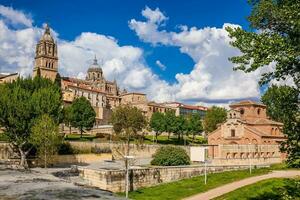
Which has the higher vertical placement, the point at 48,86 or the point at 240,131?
the point at 48,86

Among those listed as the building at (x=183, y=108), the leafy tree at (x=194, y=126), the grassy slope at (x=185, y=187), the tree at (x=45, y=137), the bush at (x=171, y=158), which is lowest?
the grassy slope at (x=185, y=187)

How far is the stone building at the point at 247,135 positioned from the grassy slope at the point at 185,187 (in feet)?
68.9

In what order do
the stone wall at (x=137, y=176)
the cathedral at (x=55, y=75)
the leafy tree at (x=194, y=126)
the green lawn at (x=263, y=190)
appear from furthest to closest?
the cathedral at (x=55, y=75) → the leafy tree at (x=194, y=126) → the stone wall at (x=137, y=176) → the green lawn at (x=263, y=190)

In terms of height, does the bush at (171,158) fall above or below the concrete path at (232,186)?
above

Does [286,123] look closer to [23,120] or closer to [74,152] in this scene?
[23,120]

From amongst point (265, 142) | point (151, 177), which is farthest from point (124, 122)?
point (151, 177)

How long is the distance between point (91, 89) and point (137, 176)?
10926 centimetres

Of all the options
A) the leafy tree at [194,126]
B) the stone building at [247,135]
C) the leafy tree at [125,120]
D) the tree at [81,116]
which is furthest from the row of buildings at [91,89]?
the stone building at [247,135]

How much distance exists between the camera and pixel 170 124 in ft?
320

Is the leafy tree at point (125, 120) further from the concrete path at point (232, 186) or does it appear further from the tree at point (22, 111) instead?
the concrete path at point (232, 186)

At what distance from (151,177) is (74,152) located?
2348 centimetres

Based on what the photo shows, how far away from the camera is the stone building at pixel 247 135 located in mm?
67438

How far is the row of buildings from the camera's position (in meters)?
129

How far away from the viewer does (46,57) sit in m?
130
